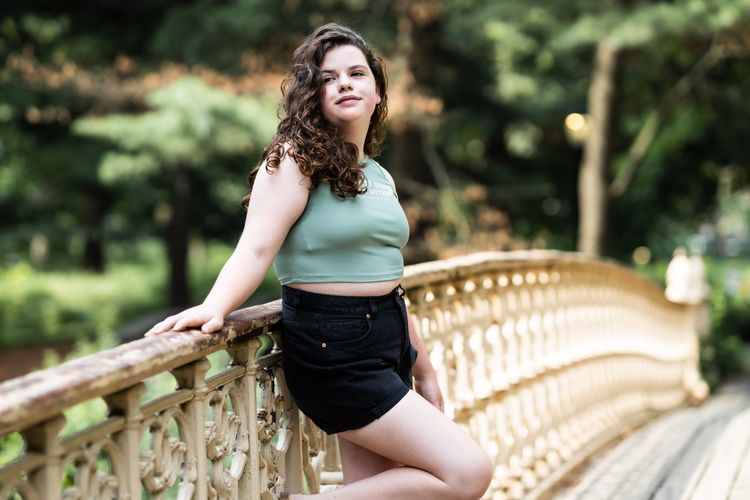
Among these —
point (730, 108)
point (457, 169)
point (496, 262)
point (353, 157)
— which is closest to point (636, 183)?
point (730, 108)

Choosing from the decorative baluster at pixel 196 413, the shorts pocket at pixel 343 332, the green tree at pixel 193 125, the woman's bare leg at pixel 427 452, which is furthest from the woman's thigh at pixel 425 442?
the green tree at pixel 193 125

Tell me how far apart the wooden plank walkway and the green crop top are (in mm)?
2755

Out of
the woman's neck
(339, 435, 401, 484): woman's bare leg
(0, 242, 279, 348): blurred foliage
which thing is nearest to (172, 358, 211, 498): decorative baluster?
(339, 435, 401, 484): woman's bare leg

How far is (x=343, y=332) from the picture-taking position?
8.86 ft

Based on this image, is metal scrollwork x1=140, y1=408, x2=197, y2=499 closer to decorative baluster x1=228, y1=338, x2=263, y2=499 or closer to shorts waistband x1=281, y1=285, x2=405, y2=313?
decorative baluster x1=228, y1=338, x2=263, y2=499

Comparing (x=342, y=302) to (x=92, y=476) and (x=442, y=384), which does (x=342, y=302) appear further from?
(x=442, y=384)

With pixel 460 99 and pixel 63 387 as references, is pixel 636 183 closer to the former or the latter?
pixel 460 99

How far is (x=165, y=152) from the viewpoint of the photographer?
13.3 m

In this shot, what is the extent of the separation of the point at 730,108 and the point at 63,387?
1965 cm

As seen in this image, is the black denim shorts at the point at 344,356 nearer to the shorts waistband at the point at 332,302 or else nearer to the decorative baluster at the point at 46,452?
the shorts waistband at the point at 332,302

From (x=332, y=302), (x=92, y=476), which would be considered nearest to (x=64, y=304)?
(x=332, y=302)

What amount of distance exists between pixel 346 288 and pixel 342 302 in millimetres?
42

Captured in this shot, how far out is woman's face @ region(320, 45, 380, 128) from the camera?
291 centimetres

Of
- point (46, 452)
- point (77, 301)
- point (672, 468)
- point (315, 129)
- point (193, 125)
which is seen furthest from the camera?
point (77, 301)
